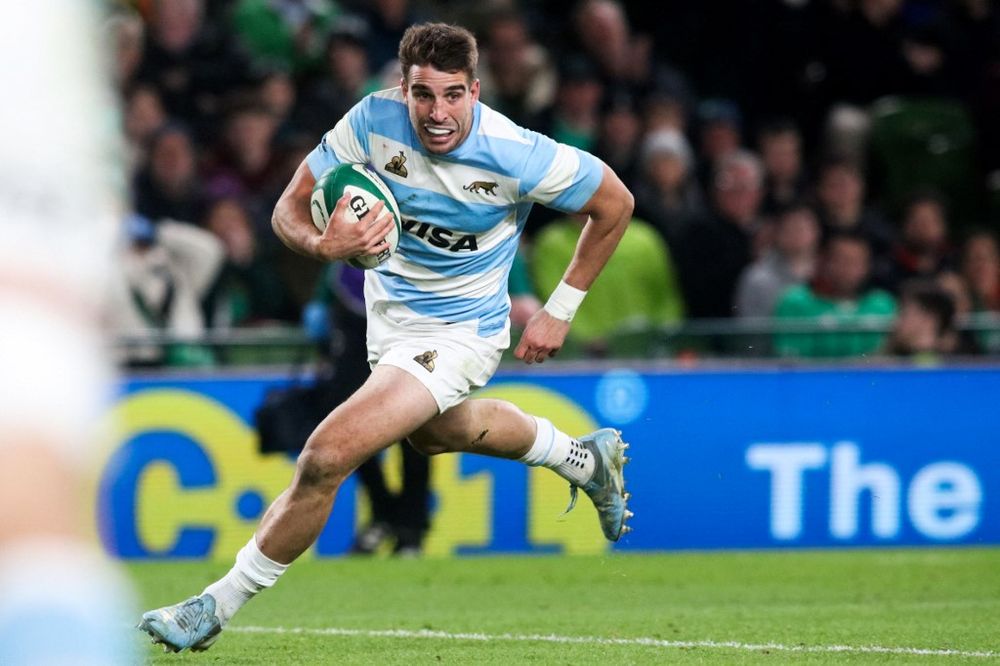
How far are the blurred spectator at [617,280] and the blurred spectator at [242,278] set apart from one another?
1.87 m

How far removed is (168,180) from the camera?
12969 millimetres

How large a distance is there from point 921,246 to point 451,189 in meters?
7.55

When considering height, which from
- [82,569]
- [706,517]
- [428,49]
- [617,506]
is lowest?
[706,517]

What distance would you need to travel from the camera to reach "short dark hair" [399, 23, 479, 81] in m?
7.07

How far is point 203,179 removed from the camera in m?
13.8

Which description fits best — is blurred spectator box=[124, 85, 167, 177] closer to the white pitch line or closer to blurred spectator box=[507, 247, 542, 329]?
blurred spectator box=[507, 247, 542, 329]

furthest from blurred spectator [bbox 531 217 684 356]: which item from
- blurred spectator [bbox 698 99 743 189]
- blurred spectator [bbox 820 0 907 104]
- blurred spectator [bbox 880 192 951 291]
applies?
blurred spectator [bbox 820 0 907 104]

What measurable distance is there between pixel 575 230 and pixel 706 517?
2.32m

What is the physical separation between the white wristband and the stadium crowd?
3.60 meters

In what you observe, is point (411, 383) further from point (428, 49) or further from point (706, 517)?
point (706, 517)

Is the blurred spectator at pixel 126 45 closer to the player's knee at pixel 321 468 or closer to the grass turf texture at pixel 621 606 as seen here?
the grass turf texture at pixel 621 606

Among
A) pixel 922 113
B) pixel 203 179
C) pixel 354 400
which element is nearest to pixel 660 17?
pixel 922 113

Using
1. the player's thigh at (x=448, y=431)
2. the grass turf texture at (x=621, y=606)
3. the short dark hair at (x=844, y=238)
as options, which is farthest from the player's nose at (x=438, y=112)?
the short dark hair at (x=844, y=238)

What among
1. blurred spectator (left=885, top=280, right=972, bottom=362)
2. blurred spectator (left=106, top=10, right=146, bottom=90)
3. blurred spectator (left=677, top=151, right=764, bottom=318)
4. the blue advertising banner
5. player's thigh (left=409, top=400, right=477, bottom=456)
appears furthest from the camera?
blurred spectator (left=677, top=151, right=764, bottom=318)
